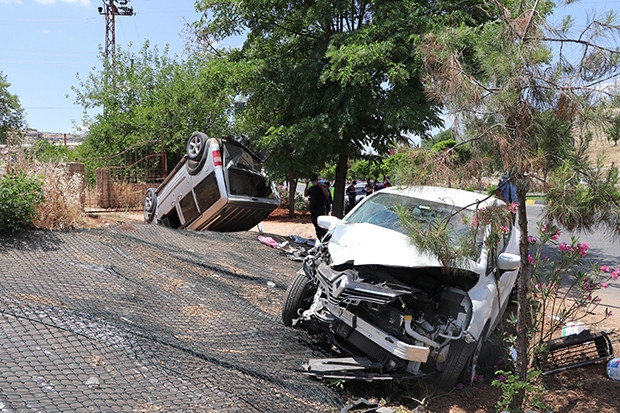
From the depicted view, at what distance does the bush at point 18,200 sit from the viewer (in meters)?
6.18

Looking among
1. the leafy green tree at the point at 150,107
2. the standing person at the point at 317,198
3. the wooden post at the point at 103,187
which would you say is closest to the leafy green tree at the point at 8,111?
the leafy green tree at the point at 150,107

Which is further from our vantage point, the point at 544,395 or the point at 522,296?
the point at 544,395

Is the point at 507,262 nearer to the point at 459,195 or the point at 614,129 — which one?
the point at 459,195

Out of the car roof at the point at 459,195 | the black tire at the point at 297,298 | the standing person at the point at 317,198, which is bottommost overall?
the black tire at the point at 297,298

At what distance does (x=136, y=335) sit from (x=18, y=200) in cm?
331

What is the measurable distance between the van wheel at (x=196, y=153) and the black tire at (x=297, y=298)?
18.6 ft

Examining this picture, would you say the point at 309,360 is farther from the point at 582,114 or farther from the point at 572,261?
the point at 582,114

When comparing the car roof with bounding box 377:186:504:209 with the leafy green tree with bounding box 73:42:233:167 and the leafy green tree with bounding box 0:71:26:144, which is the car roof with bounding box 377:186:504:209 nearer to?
the leafy green tree with bounding box 73:42:233:167

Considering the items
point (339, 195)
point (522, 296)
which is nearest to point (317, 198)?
point (339, 195)

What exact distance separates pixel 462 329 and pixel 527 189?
125 cm

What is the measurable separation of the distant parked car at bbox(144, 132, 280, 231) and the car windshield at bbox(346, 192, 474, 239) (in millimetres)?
4644

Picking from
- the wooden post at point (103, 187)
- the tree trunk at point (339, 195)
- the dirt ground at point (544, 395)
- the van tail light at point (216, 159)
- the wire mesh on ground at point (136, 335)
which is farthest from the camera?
the wooden post at point (103, 187)

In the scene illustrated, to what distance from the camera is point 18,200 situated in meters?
6.30

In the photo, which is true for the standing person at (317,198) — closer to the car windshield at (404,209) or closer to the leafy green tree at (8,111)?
the car windshield at (404,209)
